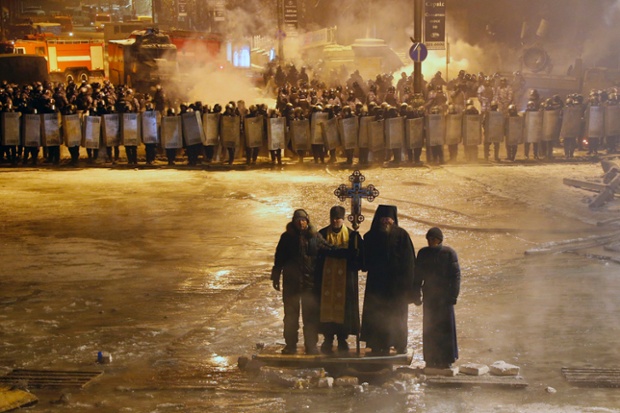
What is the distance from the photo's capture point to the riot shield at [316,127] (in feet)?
73.0

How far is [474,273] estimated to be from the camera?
1187 centimetres

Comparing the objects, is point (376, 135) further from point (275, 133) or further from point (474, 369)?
point (474, 369)

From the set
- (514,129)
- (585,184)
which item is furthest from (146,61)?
(585,184)

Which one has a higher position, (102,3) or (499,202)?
(102,3)

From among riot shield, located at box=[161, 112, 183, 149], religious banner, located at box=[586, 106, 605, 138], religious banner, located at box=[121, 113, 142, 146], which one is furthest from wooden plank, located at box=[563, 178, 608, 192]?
religious banner, located at box=[121, 113, 142, 146]

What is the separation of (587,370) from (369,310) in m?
1.97

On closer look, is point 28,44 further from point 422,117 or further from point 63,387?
point 63,387

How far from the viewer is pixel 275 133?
2222 cm

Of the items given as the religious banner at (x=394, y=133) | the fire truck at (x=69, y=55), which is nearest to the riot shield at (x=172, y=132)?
the religious banner at (x=394, y=133)

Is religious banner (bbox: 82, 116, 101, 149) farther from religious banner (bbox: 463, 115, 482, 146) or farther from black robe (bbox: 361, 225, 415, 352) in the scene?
black robe (bbox: 361, 225, 415, 352)

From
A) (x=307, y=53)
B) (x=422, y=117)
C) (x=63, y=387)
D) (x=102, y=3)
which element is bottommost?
(x=63, y=387)

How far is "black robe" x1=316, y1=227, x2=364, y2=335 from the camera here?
8.34m

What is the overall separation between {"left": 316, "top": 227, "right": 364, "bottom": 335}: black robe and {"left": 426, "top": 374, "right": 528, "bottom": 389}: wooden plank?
88 centimetres

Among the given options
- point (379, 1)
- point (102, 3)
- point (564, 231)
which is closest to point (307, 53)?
point (379, 1)
